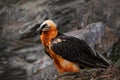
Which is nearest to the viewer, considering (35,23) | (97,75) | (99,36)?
(97,75)

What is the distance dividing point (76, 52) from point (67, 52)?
21 cm

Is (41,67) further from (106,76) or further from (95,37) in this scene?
(106,76)

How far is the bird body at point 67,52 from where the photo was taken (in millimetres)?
11211

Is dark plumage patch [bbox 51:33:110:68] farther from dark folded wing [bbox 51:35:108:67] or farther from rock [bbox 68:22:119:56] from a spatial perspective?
rock [bbox 68:22:119:56]

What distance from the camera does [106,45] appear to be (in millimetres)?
16188

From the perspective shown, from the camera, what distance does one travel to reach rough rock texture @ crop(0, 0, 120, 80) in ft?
58.0

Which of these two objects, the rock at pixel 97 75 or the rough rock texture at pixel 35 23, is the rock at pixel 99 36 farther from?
the rock at pixel 97 75

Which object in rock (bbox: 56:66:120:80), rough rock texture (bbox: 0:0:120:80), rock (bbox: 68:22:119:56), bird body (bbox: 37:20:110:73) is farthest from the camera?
rough rock texture (bbox: 0:0:120:80)

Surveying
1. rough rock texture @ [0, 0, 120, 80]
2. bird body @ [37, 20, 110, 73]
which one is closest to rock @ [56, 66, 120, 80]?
bird body @ [37, 20, 110, 73]

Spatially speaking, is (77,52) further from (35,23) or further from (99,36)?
(35,23)

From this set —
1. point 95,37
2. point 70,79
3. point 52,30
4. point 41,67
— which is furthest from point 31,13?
point 70,79

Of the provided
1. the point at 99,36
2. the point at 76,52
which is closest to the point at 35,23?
the point at 99,36

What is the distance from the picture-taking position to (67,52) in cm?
1138

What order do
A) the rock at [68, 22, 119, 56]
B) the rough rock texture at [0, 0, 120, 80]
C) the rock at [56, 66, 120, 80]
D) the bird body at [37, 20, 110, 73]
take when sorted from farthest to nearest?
the rough rock texture at [0, 0, 120, 80] → the rock at [68, 22, 119, 56] → the bird body at [37, 20, 110, 73] → the rock at [56, 66, 120, 80]
